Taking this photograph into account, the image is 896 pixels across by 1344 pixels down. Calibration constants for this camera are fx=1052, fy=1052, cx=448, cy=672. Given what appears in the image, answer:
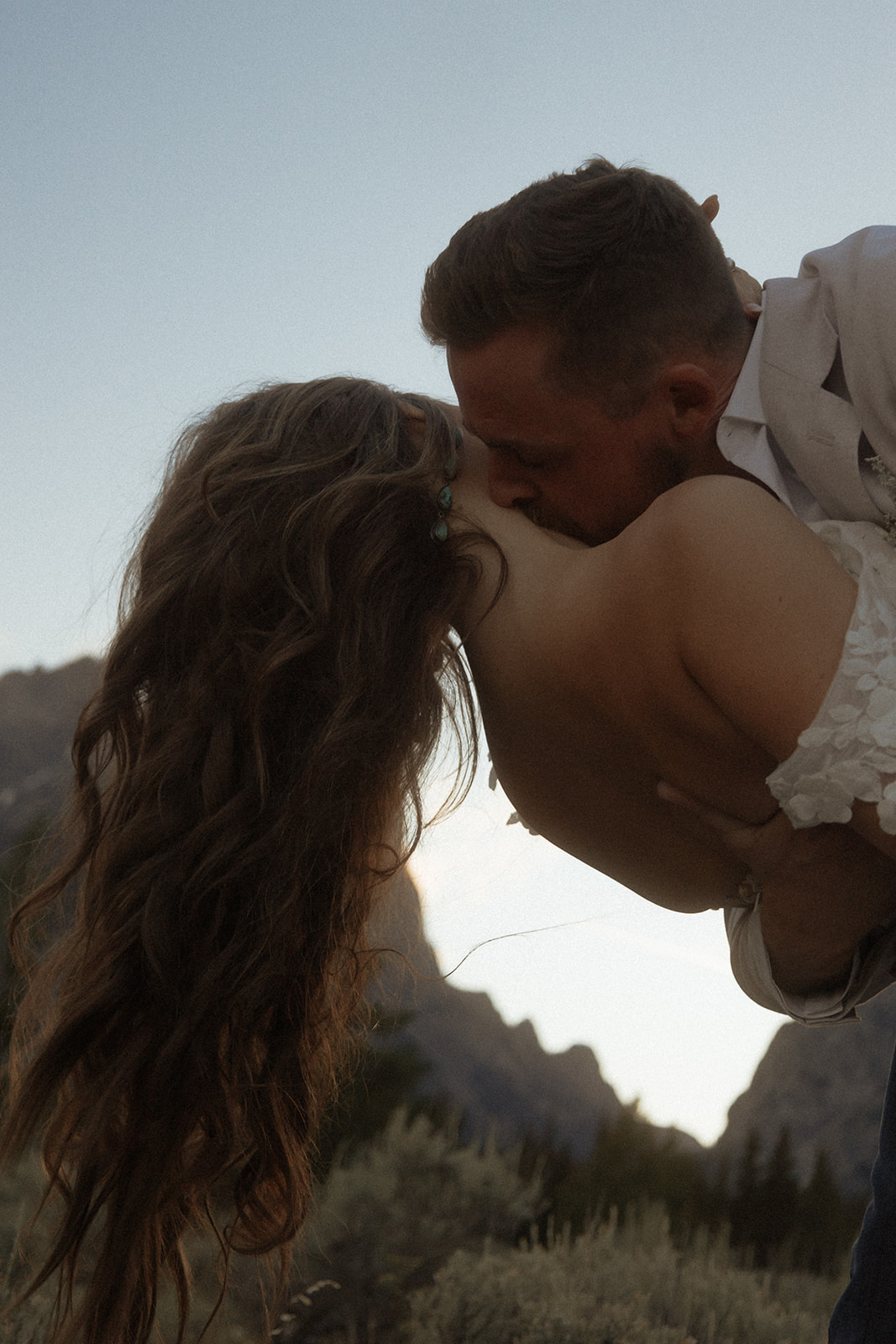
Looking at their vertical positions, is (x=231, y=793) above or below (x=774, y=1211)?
above

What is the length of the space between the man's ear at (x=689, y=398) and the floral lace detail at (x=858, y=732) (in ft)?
1.95

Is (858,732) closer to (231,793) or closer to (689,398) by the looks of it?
(689,398)

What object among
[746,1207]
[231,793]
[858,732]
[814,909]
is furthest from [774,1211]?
[858,732]

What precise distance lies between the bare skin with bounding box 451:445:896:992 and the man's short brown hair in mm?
233

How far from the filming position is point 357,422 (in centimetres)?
155

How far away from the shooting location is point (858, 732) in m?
0.98

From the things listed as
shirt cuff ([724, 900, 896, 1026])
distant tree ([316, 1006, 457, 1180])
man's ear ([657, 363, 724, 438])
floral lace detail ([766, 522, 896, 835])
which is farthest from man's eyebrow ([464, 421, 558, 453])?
distant tree ([316, 1006, 457, 1180])

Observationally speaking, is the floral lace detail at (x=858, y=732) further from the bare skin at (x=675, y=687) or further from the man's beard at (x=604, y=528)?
the man's beard at (x=604, y=528)

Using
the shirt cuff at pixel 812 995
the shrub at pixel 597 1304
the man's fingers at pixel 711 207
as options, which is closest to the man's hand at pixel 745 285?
the man's fingers at pixel 711 207

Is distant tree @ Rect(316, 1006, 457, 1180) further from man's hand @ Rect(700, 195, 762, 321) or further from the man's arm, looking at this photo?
man's hand @ Rect(700, 195, 762, 321)

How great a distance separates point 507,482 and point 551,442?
9cm

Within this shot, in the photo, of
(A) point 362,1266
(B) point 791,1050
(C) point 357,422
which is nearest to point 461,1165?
(A) point 362,1266

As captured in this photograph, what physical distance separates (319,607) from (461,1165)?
176 inches

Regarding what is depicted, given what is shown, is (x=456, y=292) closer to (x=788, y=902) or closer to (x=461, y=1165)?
(x=788, y=902)
